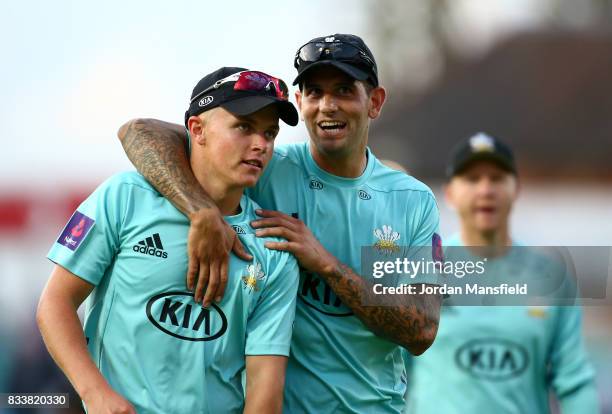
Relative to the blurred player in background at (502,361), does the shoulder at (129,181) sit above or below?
above

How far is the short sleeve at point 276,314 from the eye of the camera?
5.12 meters

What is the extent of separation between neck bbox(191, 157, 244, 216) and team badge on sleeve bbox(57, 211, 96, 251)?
1.85 feet

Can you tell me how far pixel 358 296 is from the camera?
5461 mm

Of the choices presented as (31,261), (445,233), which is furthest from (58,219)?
(445,233)

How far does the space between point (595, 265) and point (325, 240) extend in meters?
2.43

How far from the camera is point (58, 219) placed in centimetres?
1600

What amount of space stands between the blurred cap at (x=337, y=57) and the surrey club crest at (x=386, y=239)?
75 centimetres

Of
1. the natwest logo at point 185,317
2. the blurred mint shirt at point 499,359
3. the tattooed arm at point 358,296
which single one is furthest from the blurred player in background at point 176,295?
the blurred mint shirt at point 499,359

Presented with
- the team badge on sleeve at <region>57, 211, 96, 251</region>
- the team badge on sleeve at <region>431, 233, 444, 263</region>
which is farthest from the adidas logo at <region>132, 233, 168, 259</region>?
the team badge on sleeve at <region>431, 233, 444, 263</region>

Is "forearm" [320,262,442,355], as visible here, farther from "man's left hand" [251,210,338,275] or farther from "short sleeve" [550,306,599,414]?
"short sleeve" [550,306,599,414]

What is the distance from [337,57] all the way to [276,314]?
1.30m

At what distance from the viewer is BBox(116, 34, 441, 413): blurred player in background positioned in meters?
5.47

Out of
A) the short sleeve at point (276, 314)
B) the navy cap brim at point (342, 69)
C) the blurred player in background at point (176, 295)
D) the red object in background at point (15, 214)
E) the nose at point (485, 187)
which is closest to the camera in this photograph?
the blurred player in background at point (176, 295)

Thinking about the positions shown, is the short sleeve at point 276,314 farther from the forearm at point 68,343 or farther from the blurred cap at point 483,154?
the blurred cap at point 483,154
